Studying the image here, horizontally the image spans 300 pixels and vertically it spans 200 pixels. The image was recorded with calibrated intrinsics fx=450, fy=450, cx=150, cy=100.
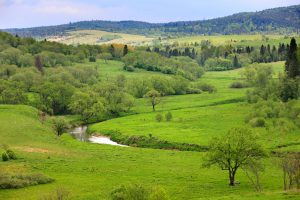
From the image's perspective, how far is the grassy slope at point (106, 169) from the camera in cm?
5334

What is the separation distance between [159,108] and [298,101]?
4638 centimetres

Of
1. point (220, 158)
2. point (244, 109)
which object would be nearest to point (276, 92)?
point (244, 109)

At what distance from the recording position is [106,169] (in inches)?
2643

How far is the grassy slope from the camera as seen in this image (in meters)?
53.3

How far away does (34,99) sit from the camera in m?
140

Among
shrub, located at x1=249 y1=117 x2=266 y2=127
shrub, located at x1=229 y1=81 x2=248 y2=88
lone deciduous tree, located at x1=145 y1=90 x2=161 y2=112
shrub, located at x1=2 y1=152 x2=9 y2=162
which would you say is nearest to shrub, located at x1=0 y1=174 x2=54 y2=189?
shrub, located at x1=2 y1=152 x2=9 y2=162

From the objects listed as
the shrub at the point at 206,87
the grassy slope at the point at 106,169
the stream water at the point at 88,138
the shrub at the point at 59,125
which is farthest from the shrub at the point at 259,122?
the shrub at the point at 206,87

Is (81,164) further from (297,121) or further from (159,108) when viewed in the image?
(159,108)

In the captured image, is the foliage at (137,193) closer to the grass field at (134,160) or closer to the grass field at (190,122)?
the grass field at (134,160)

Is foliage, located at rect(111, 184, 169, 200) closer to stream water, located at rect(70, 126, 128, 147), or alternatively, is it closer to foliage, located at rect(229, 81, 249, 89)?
stream water, located at rect(70, 126, 128, 147)

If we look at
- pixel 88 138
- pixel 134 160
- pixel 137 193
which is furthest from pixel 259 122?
pixel 137 193

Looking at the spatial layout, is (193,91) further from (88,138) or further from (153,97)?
(88,138)

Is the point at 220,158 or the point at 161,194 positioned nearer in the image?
the point at 161,194

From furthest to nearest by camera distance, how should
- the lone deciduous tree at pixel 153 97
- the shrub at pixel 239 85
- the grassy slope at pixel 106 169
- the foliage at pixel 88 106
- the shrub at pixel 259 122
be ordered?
the shrub at pixel 239 85, the lone deciduous tree at pixel 153 97, the foliage at pixel 88 106, the shrub at pixel 259 122, the grassy slope at pixel 106 169
